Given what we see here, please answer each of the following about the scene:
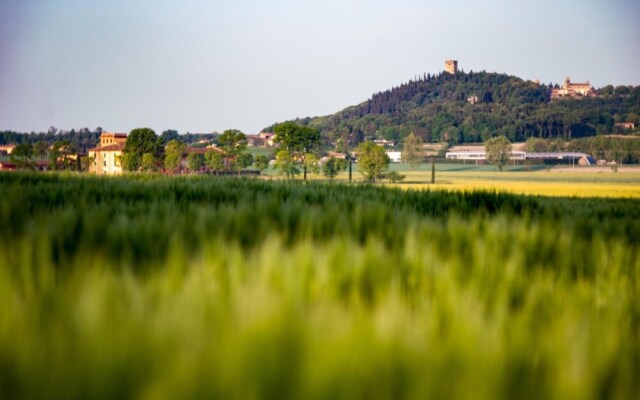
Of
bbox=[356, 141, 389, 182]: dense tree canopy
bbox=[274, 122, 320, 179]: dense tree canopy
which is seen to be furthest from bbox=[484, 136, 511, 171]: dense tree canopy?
bbox=[356, 141, 389, 182]: dense tree canopy

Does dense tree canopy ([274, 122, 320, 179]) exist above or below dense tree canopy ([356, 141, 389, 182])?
above

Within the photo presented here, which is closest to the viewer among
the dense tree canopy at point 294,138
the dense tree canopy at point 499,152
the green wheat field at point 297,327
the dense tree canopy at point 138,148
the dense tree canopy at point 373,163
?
the green wheat field at point 297,327

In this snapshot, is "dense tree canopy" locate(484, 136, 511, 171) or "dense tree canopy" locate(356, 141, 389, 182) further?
"dense tree canopy" locate(484, 136, 511, 171)

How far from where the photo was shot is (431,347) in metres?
1.29

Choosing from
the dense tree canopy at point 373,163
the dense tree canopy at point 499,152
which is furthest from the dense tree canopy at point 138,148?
the dense tree canopy at point 499,152

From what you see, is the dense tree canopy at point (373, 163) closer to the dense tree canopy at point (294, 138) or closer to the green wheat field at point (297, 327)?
the dense tree canopy at point (294, 138)

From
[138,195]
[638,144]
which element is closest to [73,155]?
[638,144]

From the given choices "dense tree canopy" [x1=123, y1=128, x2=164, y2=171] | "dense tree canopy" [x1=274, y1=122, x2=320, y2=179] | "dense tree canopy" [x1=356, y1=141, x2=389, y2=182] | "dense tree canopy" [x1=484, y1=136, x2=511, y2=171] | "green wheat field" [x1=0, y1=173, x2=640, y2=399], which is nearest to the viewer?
"green wheat field" [x1=0, y1=173, x2=640, y2=399]

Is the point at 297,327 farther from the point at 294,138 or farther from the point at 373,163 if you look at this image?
the point at 294,138

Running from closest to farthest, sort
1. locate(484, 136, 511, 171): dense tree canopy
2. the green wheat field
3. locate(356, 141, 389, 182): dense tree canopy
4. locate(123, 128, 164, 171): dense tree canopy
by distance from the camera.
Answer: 1. the green wheat field
2. locate(356, 141, 389, 182): dense tree canopy
3. locate(123, 128, 164, 171): dense tree canopy
4. locate(484, 136, 511, 171): dense tree canopy

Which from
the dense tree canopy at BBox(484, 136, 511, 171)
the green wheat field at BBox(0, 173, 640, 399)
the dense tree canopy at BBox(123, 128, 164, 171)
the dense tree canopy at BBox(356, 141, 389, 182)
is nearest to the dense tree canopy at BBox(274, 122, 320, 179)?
the dense tree canopy at BBox(356, 141, 389, 182)

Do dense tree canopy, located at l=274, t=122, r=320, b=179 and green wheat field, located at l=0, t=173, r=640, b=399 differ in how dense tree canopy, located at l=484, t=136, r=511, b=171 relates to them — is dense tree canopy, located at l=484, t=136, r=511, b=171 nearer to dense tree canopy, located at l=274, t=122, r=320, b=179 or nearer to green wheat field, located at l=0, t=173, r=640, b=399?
dense tree canopy, located at l=274, t=122, r=320, b=179

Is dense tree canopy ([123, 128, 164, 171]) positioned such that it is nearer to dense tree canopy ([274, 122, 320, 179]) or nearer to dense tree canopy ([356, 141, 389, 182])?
dense tree canopy ([274, 122, 320, 179])

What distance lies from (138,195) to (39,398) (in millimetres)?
5577
